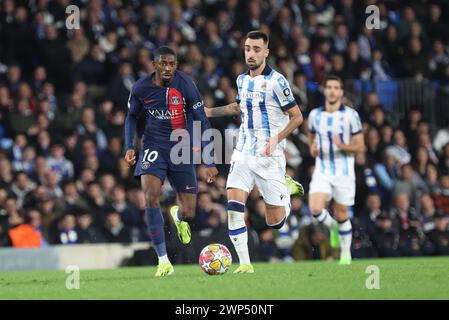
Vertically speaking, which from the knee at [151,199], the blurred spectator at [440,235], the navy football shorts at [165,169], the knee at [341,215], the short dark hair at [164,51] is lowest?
the blurred spectator at [440,235]

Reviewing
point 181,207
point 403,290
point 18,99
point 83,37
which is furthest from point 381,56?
→ point 403,290

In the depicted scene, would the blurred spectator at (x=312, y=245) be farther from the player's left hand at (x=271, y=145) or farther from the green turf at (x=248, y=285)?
the player's left hand at (x=271, y=145)

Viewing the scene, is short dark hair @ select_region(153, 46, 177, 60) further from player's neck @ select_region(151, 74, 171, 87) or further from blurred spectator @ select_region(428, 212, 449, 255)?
blurred spectator @ select_region(428, 212, 449, 255)

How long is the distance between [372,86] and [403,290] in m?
12.5

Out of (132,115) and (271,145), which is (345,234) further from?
(132,115)

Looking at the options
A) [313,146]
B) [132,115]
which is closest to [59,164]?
[313,146]

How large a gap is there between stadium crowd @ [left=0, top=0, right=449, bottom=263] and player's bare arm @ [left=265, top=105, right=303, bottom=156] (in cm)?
564

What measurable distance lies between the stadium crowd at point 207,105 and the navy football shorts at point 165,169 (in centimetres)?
505

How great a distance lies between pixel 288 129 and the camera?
1228 cm

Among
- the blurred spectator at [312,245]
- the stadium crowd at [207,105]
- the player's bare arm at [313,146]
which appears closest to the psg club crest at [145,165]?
the player's bare arm at [313,146]

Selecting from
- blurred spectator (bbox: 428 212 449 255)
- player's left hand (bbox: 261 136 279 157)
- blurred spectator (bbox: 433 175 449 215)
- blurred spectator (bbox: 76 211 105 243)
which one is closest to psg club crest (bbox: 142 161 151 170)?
player's left hand (bbox: 261 136 279 157)

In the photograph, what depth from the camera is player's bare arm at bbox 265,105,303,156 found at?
40.3 ft

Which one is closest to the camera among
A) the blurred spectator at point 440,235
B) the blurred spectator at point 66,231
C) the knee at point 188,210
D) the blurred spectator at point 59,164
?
the knee at point 188,210

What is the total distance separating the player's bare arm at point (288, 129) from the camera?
1229 cm
